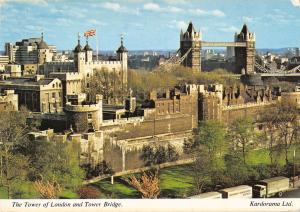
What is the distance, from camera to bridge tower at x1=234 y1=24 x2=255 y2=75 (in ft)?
205

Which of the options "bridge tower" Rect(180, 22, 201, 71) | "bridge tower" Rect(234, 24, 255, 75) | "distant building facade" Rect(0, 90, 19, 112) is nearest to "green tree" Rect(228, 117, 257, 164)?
"distant building facade" Rect(0, 90, 19, 112)

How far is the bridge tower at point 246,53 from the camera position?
2458 inches

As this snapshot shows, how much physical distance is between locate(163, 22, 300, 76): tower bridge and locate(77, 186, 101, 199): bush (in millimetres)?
34613

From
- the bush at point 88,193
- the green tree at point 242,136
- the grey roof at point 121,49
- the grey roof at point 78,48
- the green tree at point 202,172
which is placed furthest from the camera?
the grey roof at point 121,49

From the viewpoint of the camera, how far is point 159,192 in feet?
69.1

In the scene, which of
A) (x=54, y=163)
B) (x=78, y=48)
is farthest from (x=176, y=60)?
(x=54, y=163)

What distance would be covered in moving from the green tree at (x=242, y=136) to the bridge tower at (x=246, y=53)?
34.3m

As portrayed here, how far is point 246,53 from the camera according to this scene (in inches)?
2494

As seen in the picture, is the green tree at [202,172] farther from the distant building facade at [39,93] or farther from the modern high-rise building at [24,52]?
the modern high-rise building at [24,52]

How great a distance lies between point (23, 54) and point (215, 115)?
137 feet

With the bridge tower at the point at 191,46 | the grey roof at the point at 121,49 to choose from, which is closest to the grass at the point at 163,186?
the grey roof at the point at 121,49

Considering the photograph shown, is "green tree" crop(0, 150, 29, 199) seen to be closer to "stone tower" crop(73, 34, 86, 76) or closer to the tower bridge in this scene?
"stone tower" crop(73, 34, 86, 76)

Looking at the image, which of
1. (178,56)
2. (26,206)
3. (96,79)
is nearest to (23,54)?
(178,56)

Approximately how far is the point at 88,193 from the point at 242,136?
9.16m
